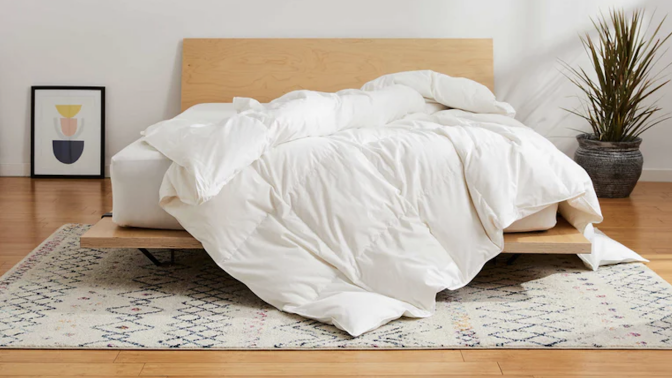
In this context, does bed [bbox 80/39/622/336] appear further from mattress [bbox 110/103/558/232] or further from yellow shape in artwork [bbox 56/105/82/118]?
yellow shape in artwork [bbox 56/105/82/118]

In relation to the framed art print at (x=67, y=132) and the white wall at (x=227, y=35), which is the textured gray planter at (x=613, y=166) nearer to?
the white wall at (x=227, y=35)

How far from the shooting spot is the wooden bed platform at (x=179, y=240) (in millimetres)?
2463

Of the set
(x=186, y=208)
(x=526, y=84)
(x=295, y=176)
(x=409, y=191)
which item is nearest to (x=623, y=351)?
(x=409, y=191)

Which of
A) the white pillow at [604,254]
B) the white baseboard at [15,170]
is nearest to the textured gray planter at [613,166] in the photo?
the white pillow at [604,254]

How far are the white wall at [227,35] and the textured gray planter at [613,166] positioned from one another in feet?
1.66

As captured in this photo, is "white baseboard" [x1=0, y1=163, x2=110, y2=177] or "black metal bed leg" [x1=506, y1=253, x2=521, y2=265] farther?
"white baseboard" [x1=0, y1=163, x2=110, y2=177]

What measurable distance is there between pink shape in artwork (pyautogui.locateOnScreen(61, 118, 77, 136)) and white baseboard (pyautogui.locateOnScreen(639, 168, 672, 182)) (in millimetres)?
3626

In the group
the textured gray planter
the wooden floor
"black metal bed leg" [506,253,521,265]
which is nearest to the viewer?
the wooden floor

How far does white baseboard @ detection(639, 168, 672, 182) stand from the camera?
4.62 meters

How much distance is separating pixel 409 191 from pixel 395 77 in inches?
62.7

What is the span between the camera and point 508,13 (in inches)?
→ 178

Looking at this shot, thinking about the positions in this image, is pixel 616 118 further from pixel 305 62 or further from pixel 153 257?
pixel 153 257

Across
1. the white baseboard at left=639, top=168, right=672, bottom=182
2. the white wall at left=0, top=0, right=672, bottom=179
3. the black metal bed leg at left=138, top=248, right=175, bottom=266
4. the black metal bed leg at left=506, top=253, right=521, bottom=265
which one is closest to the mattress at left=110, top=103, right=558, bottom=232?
the black metal bed leg at left=138, top=248, right=175, bottom=266

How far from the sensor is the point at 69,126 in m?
4.59
